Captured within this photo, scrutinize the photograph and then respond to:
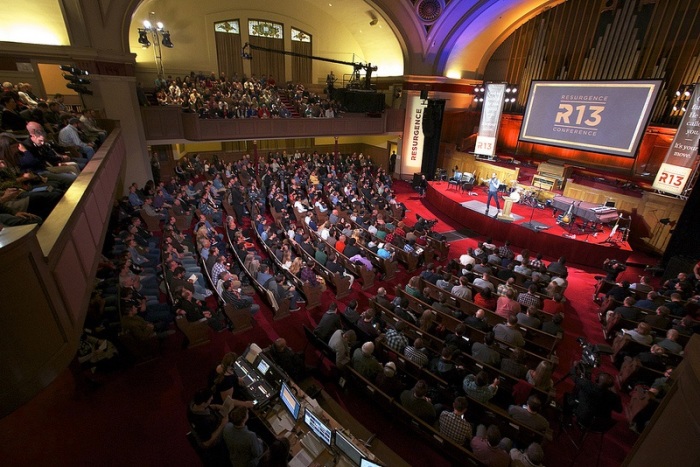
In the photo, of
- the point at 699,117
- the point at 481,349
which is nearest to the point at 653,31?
the point at 699,117

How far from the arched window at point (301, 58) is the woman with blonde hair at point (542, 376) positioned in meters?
19.3

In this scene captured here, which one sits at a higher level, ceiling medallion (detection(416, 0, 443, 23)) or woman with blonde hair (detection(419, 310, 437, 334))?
ceiling medallion (detection(416, 0, 443, 23))

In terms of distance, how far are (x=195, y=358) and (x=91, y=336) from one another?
4.78 feet

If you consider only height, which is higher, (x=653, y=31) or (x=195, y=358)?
(x=653, y=31)

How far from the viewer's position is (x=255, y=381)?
402 centimetres

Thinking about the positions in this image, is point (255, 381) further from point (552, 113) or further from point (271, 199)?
point (552, 113)

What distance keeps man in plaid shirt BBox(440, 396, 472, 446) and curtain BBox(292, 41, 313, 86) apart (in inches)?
769

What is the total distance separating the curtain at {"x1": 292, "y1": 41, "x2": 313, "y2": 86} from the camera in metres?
18.9

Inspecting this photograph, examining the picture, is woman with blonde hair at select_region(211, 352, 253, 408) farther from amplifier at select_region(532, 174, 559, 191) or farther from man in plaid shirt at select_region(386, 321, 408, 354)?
amplifier at select_region(532, 174, 559, 191)

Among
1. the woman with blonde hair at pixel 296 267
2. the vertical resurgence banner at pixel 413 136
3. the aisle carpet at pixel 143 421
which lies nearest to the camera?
A: the aisle carpet at pixel 143 421

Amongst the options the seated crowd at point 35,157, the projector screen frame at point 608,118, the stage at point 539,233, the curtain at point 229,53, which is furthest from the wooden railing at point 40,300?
the curtain at point 229,53

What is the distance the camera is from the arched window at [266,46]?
58.1 feet

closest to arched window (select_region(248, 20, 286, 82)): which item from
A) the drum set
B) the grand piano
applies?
the drum set

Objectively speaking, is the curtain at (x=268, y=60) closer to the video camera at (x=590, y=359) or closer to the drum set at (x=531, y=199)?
the drum set at (x=531, y=199)
